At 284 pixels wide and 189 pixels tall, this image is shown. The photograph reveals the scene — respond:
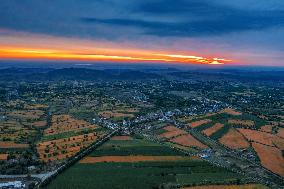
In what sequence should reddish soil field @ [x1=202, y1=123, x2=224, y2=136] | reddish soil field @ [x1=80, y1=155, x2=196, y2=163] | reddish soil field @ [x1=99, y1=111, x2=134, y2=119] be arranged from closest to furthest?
1. reddish soil field @ [x1=80, y1=155, x2=196, y2=163]
2. reddish soil field @ [x1=202, y1=123, x2=224, y2=136]
3. reddish soil field @ [x1=99, y1=111, x2=134, y2=119]

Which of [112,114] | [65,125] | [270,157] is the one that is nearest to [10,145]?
[65,125]

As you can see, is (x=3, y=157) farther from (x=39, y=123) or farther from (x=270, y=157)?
(x=270, y=157)

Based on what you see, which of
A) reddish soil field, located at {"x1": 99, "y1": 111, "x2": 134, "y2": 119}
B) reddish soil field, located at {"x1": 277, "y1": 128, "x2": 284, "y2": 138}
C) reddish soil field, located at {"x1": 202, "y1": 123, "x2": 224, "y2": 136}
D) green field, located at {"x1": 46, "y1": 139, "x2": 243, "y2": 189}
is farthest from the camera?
reddish soil field, located at {"x1": 99, "y1": 111, "x2": 134, "y2": 119}

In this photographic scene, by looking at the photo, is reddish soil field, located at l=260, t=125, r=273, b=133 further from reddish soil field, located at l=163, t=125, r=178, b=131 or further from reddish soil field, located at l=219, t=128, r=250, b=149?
reddish soil field, located at l=163, t=125, r=178, b=131

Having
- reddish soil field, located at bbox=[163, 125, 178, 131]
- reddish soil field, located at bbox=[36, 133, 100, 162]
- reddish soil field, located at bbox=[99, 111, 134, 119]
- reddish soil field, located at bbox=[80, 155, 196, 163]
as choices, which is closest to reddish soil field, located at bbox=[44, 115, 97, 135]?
reddish soil field, located at bbox=[36, 133, 100, 162]

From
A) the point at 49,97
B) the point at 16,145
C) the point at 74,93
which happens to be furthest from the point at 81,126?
the point at 74,93

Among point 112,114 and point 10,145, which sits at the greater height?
point 112,114

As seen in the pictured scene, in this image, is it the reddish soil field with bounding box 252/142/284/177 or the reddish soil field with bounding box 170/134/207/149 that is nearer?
the reddish soil field with bounding box 252/142/284/177
